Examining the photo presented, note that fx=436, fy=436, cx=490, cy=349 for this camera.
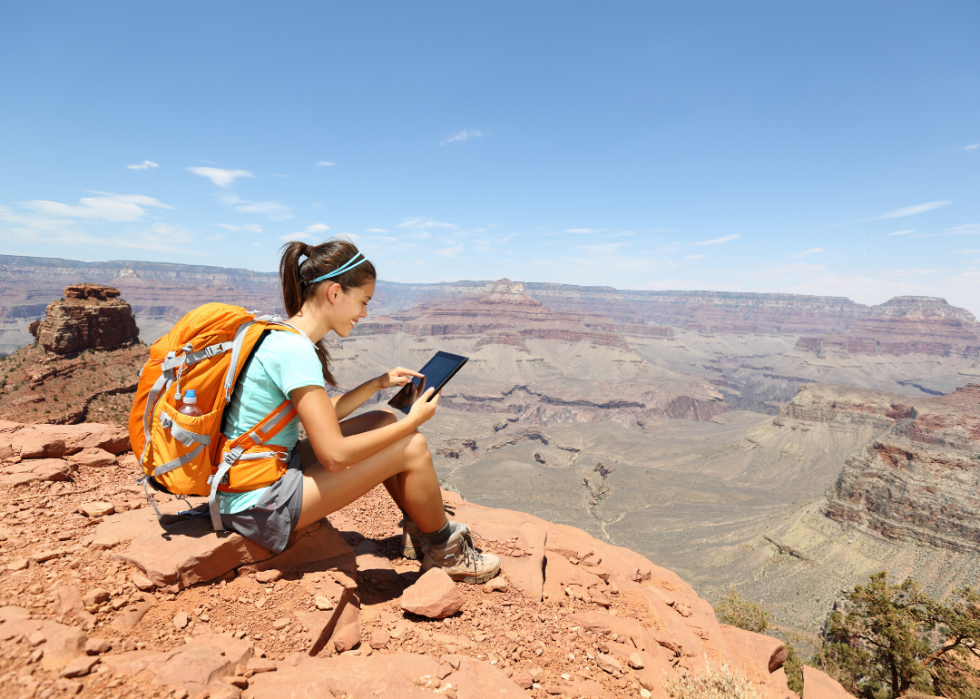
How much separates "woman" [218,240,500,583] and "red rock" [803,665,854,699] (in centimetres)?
487

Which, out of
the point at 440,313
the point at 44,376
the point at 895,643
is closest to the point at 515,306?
the point at 440,313

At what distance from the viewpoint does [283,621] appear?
2842 millimetres

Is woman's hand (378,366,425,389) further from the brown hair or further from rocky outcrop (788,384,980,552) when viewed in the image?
rocky outcrop (788,384,980,552)

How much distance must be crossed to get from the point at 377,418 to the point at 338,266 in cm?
125

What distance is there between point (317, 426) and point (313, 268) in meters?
1.15

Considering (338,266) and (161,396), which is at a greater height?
(338,266)

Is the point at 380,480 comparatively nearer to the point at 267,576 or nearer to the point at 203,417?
the point at 267,576

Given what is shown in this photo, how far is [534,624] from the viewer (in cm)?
369

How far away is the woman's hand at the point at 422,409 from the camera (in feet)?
9.83

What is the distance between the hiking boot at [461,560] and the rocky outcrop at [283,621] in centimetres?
12

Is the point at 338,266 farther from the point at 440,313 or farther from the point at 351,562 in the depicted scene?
the point at 440,313

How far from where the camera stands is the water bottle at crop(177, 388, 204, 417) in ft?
8.95

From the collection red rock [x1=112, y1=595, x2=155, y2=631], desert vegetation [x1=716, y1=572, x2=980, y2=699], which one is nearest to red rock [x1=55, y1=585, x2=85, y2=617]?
red rock [x1=112, y1=595, x2=155, y2=631]

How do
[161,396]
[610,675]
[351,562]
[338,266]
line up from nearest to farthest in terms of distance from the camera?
[161,396] < [338,266] < [610,675] < [351,562]
